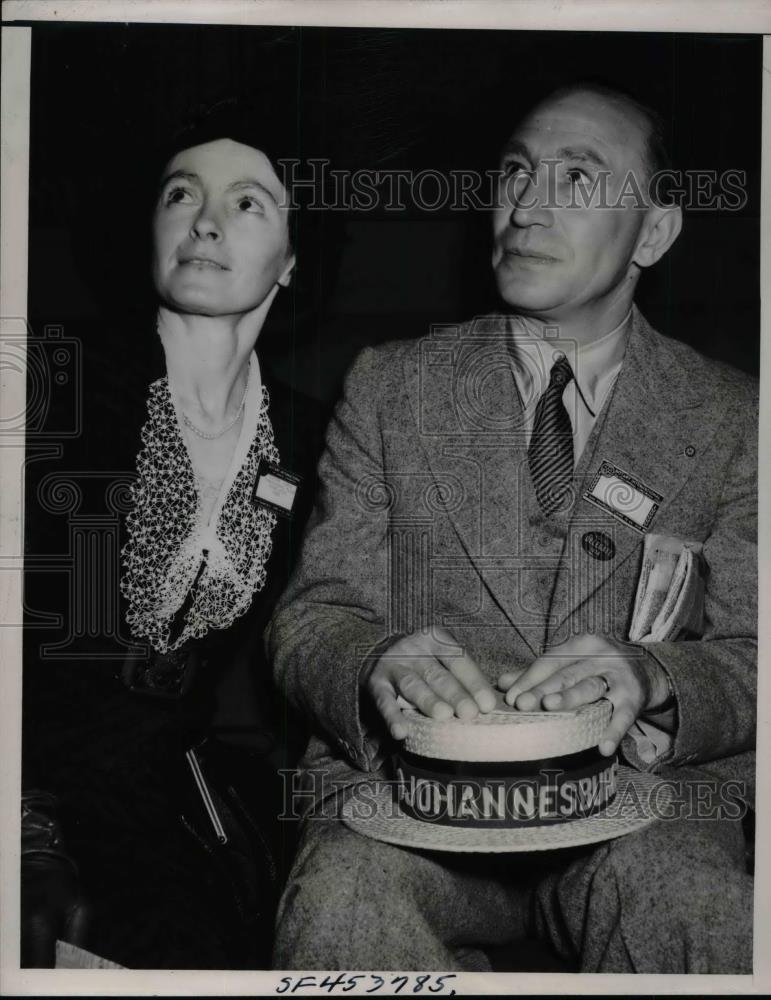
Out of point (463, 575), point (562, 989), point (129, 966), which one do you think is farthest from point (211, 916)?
point (463, 575)

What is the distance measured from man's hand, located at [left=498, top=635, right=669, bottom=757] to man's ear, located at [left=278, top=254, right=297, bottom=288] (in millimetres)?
959

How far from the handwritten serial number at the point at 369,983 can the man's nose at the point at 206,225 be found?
1.50 meters

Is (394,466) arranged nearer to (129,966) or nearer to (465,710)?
(465,710)

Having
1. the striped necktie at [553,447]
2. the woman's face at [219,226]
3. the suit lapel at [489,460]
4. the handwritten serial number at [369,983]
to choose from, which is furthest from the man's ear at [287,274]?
the handwritten serial number at [369,983]

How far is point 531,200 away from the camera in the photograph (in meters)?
2.45

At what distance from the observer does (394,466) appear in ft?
7.97

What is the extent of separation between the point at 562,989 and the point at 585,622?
29.1 inches

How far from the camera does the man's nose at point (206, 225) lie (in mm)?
2479

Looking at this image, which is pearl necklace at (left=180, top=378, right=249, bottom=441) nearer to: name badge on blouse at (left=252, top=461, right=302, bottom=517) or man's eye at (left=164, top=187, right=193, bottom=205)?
name badge on blouse at (left=252, top=461, right=302, bottom=517)

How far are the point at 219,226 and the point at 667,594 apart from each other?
122 cm

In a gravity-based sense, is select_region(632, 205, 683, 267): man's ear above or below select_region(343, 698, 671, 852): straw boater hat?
above

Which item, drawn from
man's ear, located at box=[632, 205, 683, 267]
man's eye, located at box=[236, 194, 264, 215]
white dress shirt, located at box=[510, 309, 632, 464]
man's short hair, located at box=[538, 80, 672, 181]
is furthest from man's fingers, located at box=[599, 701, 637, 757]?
man's eye, located at box=[236, 194, 264, 215]

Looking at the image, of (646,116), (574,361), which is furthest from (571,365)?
(646,116)

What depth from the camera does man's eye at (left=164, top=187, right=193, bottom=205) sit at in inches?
98.1
